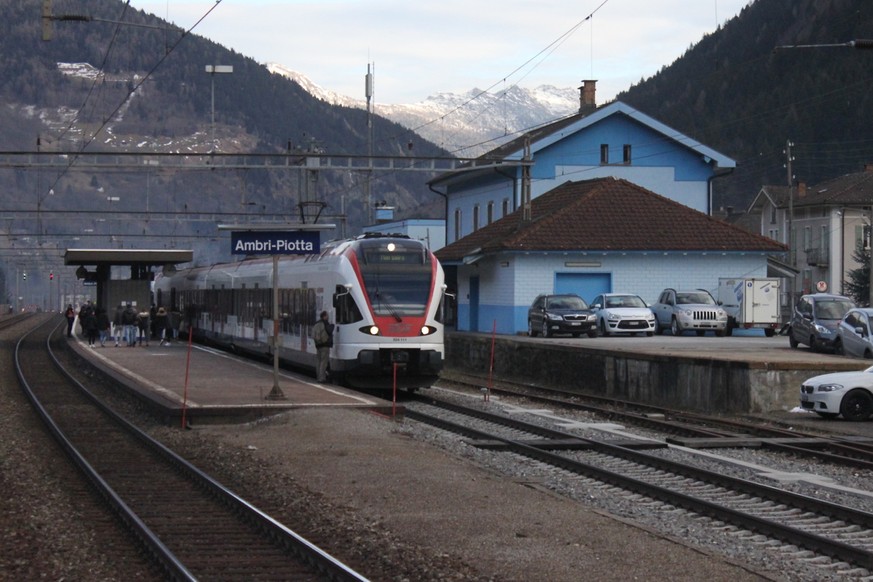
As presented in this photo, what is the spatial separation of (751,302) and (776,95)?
9376 cm

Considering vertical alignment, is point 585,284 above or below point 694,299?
above

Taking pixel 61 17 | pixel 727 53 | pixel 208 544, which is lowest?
pixel 208 544

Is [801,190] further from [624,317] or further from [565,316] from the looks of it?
[565,316]

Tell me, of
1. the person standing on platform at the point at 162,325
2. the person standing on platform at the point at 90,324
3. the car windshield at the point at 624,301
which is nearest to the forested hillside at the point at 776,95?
the person standing on platform at the point at 162,325

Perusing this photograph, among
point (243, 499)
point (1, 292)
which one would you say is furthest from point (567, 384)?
point (1, 292)

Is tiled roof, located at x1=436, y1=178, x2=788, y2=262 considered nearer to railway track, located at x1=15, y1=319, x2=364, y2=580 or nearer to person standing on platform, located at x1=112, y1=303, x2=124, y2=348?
person standing on platform, located at x1=112, y1=303, x2=124, y2=348

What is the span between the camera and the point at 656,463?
16641 millimetres

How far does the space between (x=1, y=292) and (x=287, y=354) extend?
121 m

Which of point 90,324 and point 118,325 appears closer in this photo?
point 118,325

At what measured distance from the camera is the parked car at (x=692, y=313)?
42.7 metres

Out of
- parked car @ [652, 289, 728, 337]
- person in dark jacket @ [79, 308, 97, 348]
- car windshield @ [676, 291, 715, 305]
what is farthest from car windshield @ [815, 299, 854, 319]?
person in dark jacket @ [79, 308, 97, 348]

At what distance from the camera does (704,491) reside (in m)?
14.7

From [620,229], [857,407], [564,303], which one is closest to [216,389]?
[857,407]

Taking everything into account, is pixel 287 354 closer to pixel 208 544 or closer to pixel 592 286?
pixel 592 286
